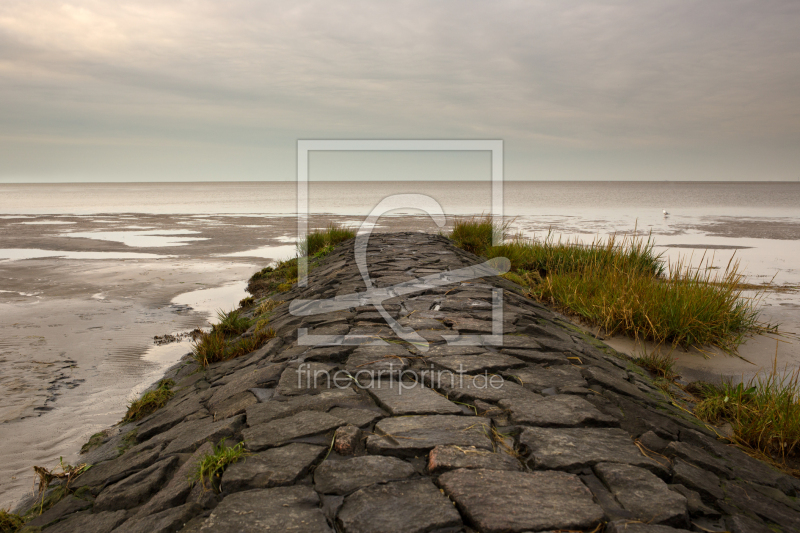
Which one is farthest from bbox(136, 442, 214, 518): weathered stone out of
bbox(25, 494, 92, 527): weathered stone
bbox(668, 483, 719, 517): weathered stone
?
bbox(668, 483, 719, 517): weathered stone

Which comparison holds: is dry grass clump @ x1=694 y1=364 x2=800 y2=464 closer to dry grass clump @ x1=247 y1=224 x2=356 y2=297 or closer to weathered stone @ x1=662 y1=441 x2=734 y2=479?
weathered stone @ x1=662 y1=441 x2=734 y2=479

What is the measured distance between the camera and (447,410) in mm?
2848

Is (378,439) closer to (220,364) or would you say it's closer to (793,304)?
(220,364)

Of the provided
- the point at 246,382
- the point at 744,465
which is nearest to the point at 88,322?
the point at 246,382

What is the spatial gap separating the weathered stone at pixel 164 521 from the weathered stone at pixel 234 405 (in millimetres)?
945

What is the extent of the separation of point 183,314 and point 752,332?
779 cm

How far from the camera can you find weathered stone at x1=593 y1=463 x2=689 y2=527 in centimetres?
193

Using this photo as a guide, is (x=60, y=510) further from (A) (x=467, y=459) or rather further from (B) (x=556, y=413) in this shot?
(B) (x=556, y=413)

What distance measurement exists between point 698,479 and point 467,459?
1.09 m

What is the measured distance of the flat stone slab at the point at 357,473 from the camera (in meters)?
2.16

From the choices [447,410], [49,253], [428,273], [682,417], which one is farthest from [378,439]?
[49,253]

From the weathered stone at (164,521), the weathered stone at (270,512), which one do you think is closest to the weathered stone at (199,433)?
the weathered stone at (164,521)

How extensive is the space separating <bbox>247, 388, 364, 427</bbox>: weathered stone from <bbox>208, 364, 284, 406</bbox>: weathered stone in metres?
0.45

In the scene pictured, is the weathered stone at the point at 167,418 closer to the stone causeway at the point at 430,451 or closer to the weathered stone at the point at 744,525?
the stone causeway at the point at 430,451
